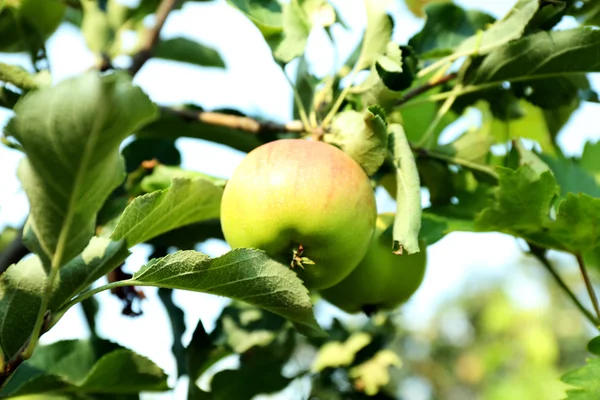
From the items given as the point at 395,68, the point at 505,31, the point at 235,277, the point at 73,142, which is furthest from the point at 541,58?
the point at 73,142

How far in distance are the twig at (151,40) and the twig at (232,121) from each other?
30 cm

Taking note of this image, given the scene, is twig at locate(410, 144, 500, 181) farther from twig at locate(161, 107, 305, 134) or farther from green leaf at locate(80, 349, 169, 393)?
green leaf at locate(80, 349, 169, 393)

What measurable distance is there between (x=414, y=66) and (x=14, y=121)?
665mm

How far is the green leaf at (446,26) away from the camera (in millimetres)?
1218

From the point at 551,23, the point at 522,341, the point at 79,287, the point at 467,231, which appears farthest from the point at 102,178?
the point at 522,341

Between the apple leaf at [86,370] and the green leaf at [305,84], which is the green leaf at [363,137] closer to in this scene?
the green leaf at [305,84]

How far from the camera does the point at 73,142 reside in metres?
0.64

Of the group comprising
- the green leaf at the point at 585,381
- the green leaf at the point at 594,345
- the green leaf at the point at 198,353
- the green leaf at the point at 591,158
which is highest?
the green leaf at the point at 594,345

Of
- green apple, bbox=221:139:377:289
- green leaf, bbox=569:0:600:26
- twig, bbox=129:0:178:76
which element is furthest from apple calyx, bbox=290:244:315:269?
twig, bbox=129:0:178:76

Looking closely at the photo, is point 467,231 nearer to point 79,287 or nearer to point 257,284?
point 257,284

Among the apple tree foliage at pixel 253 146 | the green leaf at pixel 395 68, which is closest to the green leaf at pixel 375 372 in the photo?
the apple tree foliage at pixel 253 146

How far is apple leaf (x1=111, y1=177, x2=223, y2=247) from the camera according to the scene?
0.83 m

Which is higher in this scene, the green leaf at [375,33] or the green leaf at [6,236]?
the green leaf at [375,33]

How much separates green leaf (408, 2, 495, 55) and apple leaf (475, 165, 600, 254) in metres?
0.31
